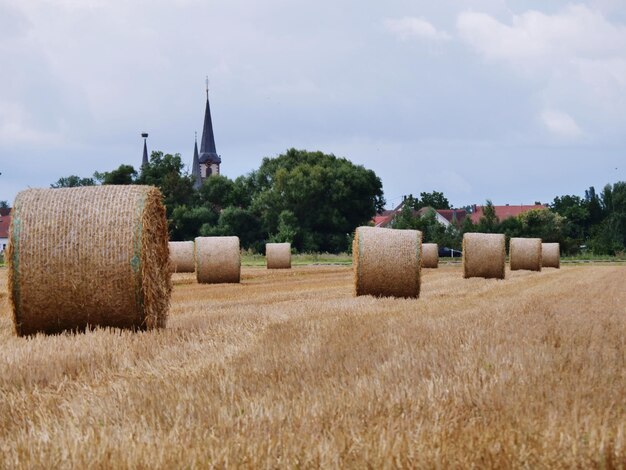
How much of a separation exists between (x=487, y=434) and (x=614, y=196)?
78377 millimetres

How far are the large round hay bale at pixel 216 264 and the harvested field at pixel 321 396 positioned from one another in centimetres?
1540

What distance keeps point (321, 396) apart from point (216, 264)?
19.7m

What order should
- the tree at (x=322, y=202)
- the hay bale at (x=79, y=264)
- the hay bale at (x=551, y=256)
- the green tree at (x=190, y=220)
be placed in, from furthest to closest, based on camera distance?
the green tree at (x=190, y=220) → the tree at (x=322, y=202) → the hay bale at (x=551, y=256) → the hay bale at (x=79, y=264)

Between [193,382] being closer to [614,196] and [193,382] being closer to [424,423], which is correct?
[424,423]

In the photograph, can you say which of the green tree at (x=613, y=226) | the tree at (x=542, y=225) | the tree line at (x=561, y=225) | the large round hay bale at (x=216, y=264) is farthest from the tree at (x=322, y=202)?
the large round hay bale at (x=216, y=264)

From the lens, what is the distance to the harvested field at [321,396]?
3541 millimetres

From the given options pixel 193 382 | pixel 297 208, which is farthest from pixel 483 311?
pixel 297 208

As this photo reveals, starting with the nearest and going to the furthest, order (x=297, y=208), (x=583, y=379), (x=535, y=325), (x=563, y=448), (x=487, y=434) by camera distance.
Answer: (x=563, y=448) → (x=487, y=434) → (x=583, y=379) → (x=535, y=325) → (x=297, y=208)

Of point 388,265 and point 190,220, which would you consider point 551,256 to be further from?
point 190,220

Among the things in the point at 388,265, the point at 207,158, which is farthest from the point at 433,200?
the point at 388,265

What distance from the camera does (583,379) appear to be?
504cm

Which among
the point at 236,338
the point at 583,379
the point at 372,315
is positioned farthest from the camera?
the point at 372,315

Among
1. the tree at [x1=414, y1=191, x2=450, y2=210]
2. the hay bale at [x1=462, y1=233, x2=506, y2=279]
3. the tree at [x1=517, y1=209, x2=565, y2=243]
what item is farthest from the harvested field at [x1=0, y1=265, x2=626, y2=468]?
the tree at [x1=414, y1=191, x2=450, y2=210]

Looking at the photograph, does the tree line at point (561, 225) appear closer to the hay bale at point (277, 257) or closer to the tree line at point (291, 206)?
the tree line at point (291, 206)
